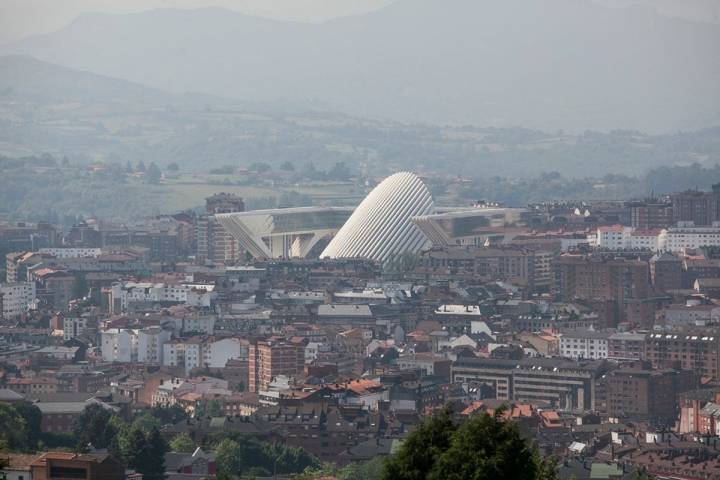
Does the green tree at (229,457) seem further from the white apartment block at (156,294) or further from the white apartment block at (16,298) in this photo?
the white apartment block at (16,298)

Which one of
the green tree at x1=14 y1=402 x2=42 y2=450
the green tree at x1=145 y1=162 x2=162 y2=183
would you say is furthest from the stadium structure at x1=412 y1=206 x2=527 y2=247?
the green tree at x1=145 y1=162 x2=162 y2=183

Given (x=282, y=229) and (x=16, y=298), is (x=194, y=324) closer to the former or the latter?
(x=16, y=298)

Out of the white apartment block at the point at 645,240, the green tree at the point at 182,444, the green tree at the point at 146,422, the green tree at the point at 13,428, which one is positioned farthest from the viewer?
the white apartment block at the point at 645,240

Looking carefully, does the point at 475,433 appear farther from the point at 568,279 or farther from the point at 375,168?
the point at 375,168

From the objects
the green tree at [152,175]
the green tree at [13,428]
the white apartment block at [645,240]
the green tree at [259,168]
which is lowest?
the green tree at [13,428]

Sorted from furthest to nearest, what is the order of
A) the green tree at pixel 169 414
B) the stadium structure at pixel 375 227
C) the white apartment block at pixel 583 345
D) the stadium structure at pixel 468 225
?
the stadium structure at pixel 468 225 < the stadium structure at pixel 375 227 < the white apartment block at pixel 583 345 < the green tree at pixel 169 414

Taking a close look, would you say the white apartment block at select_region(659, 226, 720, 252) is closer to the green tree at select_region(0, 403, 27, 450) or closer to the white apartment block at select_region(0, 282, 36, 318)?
the white apartment block at select_region(0, 282, 36, 318)

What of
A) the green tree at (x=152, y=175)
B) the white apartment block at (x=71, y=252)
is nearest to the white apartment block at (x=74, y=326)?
the white apartment block at (x=71, y=252)

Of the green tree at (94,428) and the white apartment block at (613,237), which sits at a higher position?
the white apartment block at (613,237)

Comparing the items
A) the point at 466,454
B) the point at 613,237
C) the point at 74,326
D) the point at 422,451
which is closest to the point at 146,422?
the point at 74,326
